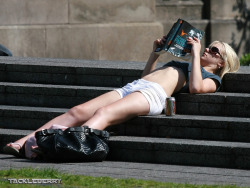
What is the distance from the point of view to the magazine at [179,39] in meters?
8.05

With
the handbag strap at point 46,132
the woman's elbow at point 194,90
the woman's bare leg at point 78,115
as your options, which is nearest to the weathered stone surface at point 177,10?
the woman's elbow at point 194,90

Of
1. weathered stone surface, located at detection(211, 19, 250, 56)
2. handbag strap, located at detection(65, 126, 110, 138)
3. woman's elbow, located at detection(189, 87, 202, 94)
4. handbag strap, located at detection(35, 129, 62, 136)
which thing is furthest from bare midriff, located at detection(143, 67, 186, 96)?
weathered stone surface, located at detection(211, 19, 250, 56)

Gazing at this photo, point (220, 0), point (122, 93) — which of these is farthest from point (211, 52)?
point (220, 0)

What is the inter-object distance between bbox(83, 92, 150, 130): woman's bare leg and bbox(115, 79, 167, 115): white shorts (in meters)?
0.05

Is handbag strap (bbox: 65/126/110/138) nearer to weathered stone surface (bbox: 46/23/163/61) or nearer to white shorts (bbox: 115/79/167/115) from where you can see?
white shorts (bbox: 115/79/167/115)

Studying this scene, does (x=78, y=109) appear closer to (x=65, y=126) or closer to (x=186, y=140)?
(x=65, y=126)

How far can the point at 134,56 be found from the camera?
14406 mm

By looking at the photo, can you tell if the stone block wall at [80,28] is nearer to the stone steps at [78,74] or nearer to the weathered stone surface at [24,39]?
the weathered stone surface at [24,39]

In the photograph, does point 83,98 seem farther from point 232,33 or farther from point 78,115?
point 232,33

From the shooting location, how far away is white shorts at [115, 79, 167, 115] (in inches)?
307

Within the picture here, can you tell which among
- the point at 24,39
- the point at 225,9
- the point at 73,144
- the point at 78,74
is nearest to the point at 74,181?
the point at 73,144

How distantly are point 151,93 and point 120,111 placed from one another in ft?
1.30

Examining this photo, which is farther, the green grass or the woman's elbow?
the woman's elbow

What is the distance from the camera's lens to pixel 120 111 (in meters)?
7.62
